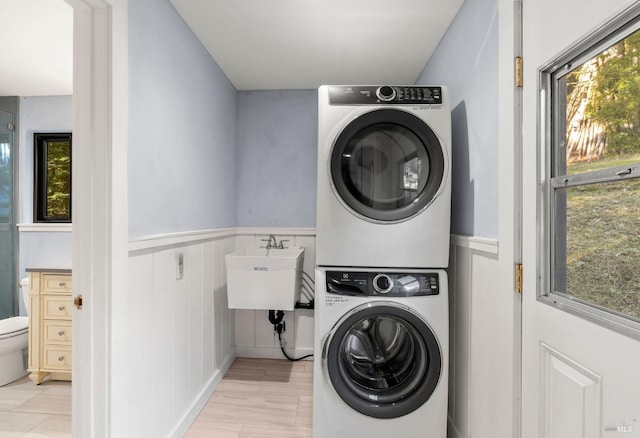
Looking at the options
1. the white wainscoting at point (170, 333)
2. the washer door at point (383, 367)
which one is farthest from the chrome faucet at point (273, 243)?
the washer door at point (383, 367)

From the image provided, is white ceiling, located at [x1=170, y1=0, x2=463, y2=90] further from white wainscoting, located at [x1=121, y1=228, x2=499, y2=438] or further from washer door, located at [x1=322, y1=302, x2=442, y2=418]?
washer door, located at [x1=322, y1=302, x2=442, y2=418]

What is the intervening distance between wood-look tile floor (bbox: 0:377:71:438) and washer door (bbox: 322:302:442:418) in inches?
61.5

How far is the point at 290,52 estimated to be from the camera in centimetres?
226

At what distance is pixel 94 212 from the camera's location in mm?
1271

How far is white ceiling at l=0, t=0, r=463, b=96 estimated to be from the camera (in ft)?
5.86

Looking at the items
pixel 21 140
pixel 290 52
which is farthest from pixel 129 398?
pixel 21 140

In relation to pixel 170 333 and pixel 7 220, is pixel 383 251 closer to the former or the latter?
pixel 170 333

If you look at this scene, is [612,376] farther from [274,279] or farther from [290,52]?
[290,52]

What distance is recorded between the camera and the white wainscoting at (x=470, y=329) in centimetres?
144

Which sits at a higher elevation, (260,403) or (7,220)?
(7,220)

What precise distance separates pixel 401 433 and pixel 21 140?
370cm

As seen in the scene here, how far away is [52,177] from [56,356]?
5.22ft

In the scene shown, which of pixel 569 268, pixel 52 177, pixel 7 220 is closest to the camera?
pixel 569 268

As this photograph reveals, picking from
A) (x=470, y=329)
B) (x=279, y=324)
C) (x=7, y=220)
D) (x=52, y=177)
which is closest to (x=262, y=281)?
(x=279, y=324)
